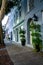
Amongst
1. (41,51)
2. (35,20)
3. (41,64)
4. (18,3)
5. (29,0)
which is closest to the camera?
(41,64)

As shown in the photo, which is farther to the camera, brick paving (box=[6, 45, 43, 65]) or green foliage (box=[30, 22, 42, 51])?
green foliage (box=[30, 22, 42, 51])

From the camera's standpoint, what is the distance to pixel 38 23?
14.6m

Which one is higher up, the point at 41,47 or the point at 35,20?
the point at 35,20

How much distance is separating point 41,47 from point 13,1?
1160cm

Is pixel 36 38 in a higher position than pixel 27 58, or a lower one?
higher

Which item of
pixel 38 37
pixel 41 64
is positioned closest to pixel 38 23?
pixel 38 37

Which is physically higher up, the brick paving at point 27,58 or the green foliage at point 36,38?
the green foliage at point 36,38

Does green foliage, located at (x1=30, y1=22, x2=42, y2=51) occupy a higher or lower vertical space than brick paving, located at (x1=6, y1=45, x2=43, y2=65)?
higher

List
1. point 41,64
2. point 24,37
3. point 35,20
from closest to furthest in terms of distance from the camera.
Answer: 1. point 41,64
2. point 35,20
3. point 24,37

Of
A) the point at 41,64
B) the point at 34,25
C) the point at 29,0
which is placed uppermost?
the point at 29,0

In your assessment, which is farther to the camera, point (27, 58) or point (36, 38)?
point (36, 38)

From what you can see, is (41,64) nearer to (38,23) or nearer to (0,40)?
(38,23)

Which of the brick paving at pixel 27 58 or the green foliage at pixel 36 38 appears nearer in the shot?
the brick paving at pixel 27 58

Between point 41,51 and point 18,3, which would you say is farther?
point 18,3
